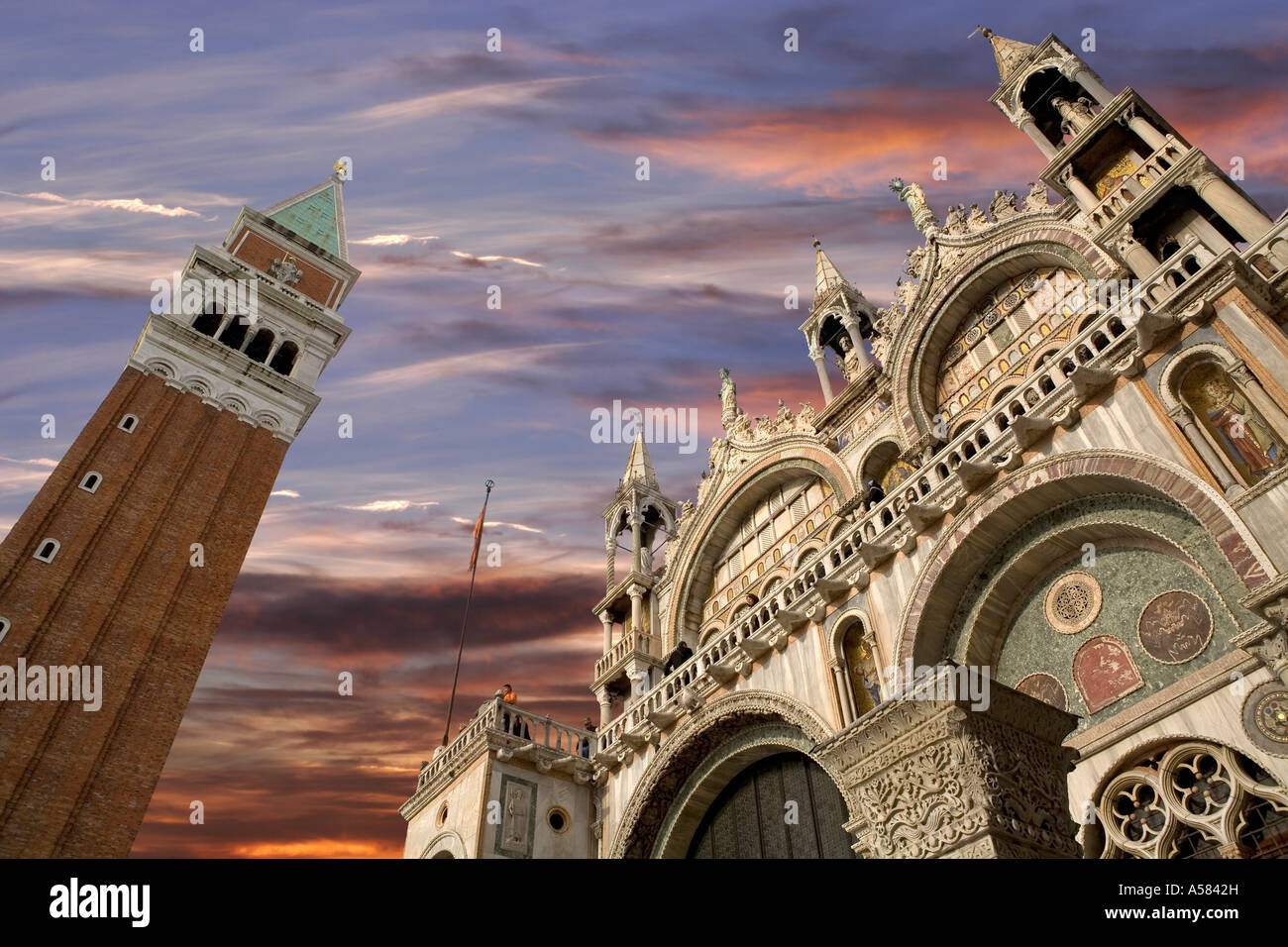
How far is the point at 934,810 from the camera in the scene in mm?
5320

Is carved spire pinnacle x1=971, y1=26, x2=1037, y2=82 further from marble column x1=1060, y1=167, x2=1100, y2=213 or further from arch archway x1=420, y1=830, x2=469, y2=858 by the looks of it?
arch archway x1=420, y1=830, x2=469, y2=858

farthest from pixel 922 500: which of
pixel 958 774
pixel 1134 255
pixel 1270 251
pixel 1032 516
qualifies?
pixel 958 774

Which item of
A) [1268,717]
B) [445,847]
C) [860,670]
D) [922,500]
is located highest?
[922,500]

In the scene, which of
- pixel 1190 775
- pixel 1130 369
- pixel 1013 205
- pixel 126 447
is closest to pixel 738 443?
pixel 1013 205

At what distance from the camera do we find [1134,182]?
53.6ft

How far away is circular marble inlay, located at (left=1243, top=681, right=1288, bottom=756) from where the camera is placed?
915cm

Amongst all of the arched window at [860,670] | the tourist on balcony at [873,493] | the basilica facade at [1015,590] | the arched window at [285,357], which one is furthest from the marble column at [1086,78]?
the arched window at [285,357]

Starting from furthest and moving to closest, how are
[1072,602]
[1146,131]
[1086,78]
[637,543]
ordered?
[637,543]
[1086,78]
[1146,131]
[1072,602]

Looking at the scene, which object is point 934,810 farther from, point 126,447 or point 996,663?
point 126,447

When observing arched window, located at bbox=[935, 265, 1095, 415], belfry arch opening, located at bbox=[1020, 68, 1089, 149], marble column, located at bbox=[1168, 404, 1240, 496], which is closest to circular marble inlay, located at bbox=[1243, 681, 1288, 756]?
marble column, located at bbox=[1168, 404, 1240, 496]

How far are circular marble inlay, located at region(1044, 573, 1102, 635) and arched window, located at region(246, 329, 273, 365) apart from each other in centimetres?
3338

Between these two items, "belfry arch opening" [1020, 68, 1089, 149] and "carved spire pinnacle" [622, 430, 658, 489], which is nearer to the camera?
"belfry arch opening" [1020, 68, 1089, 149]

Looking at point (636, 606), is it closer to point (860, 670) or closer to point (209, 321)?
point (860, 670)

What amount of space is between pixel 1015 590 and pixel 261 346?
111 ft
